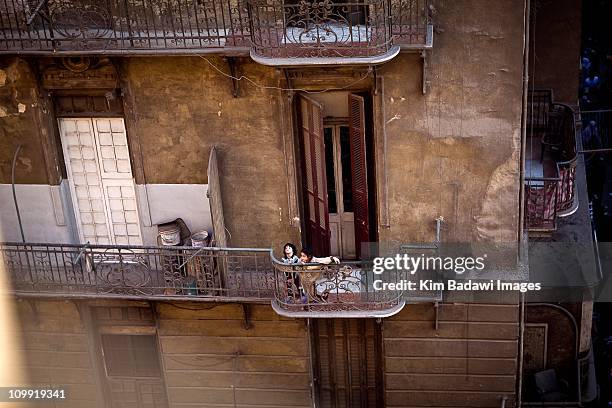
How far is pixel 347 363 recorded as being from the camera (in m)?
19.5

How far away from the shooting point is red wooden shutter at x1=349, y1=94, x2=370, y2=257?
1691cm

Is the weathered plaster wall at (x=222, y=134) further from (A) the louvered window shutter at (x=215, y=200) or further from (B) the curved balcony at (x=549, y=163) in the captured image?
(B) the curved balcony at (x=549, y=163)

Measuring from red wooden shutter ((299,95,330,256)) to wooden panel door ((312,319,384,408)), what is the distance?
1711 mm

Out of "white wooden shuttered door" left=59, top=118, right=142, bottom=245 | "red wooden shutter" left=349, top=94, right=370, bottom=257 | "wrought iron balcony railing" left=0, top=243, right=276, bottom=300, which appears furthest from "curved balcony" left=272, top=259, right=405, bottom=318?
"white wooden shuttered door" left=59, top=118, right=142, bottom=245

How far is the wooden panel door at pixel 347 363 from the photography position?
1903 centimetres

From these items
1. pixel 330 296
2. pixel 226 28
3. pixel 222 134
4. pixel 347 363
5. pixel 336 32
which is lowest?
pixel 347 363

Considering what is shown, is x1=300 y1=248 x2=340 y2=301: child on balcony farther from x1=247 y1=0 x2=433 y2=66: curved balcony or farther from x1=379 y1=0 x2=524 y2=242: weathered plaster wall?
x1=247 y1=0 x2=433 y2=66: curved balcony

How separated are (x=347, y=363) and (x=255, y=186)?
13.9 ft

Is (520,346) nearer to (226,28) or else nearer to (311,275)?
(311,275)

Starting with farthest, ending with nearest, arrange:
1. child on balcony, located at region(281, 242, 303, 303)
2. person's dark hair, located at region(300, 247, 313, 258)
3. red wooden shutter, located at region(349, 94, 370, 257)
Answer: person's dark hair, located at region(300, 247, 313, 258), child on balcony, located at region(281, 242, 303, 303), red wooden shutter, located at region(349, 94, 370, 257)

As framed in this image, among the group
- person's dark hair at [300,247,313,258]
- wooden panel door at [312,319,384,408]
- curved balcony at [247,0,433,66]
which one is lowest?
wooden panel door at [312,319,384,408]

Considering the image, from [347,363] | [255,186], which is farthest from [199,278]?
[347,363]

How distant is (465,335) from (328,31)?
6.55 m

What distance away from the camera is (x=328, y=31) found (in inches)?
609
